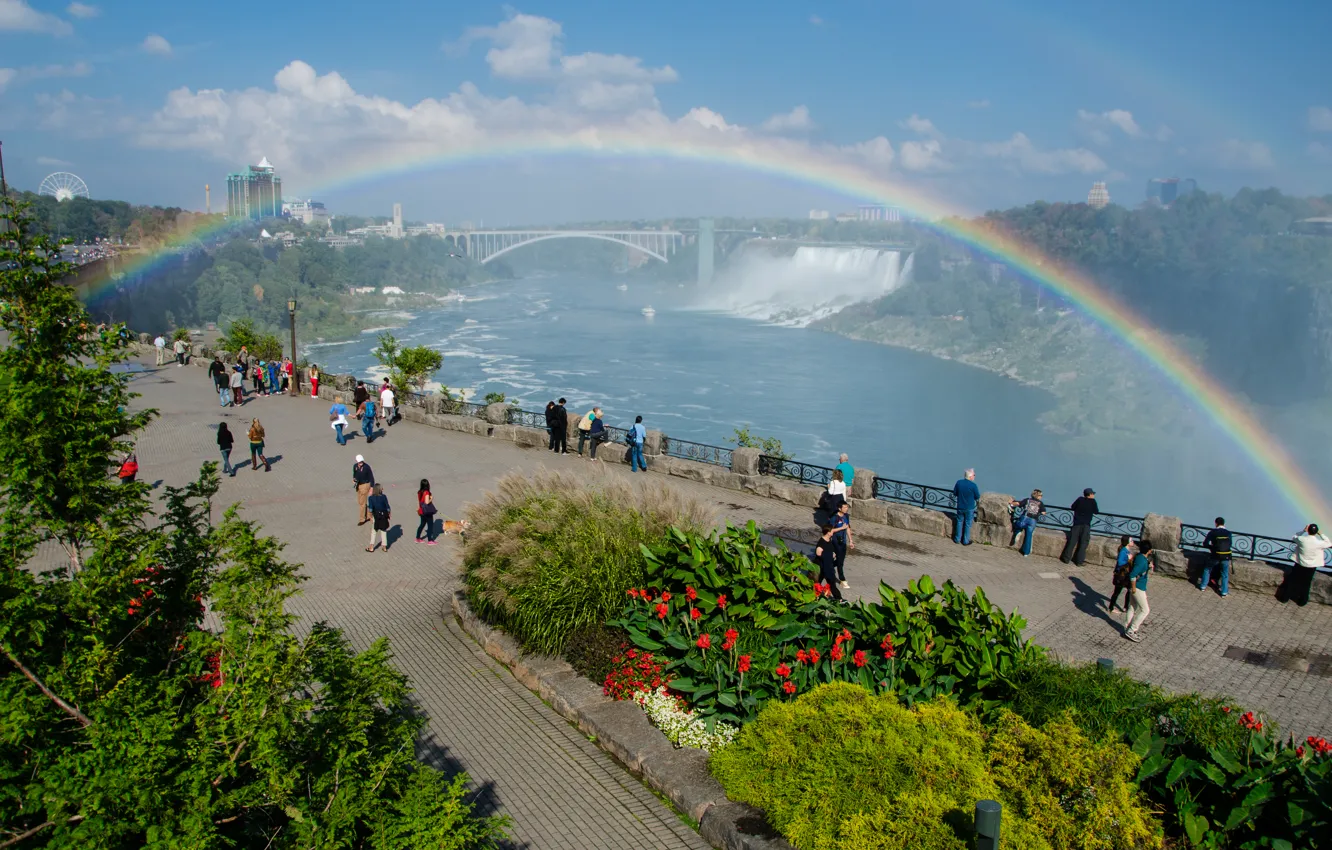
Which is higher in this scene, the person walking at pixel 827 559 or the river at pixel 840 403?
the person walking at pixel 827 559

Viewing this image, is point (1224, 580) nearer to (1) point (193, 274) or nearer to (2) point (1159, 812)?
(2) point (1159, 812)

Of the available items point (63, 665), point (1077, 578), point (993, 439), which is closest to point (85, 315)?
point (63, 665)

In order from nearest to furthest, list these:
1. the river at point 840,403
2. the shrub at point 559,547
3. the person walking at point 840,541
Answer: the shrub at point 559,547 < the person walking at point 840,541 < the river at point 840,403

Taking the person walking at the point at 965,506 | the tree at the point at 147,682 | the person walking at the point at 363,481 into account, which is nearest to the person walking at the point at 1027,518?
the person walking at the point at 965,506

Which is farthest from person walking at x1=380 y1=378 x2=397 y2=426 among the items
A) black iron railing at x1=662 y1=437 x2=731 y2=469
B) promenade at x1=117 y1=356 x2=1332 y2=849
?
black iron railing at x1=662 y1=437 x2=731 y2=469

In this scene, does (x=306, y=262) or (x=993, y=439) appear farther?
(x=306, y=262)

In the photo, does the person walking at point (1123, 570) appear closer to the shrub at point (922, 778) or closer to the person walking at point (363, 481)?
the shrub at point (922, 778)
